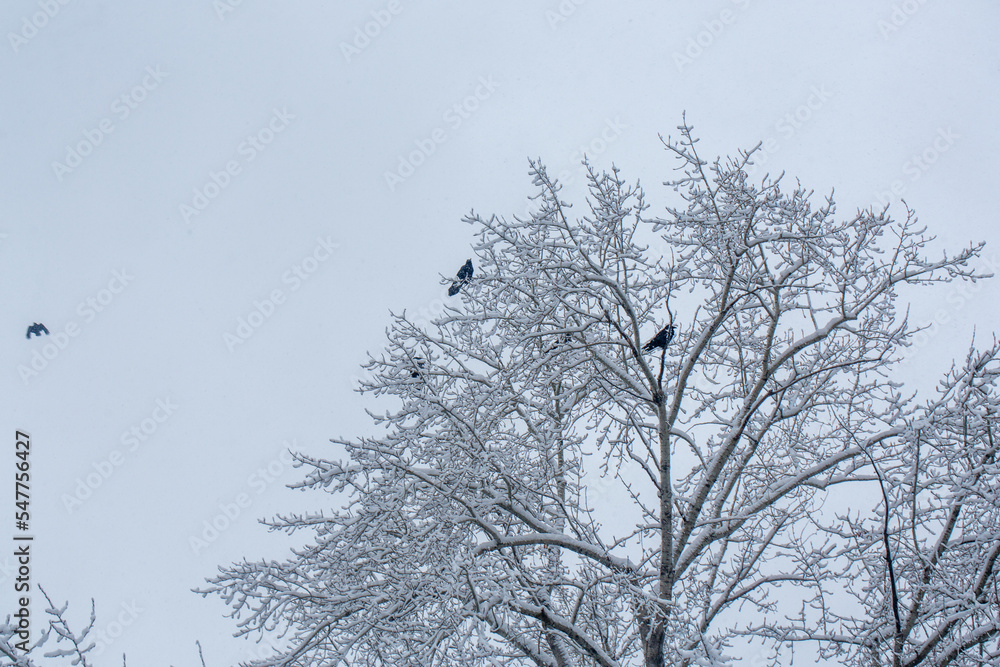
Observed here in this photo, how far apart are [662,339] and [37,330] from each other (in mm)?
11030

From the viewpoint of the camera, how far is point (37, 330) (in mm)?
12820

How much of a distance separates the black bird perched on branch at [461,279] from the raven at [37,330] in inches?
332

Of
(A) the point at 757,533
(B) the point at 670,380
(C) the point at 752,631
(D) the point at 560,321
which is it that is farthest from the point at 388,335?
(A) the point at 757,533

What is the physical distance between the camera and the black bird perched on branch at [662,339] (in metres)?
6.55

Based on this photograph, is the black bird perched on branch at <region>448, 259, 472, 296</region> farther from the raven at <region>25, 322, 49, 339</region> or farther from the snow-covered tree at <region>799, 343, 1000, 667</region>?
the raven at <region>25, 322, 49, 339</region>

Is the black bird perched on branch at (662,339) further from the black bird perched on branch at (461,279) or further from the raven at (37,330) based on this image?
the raven at (37,330)

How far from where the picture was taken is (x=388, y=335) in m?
6.66

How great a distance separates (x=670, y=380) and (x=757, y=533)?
2295mm

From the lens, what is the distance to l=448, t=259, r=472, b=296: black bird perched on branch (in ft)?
22.8

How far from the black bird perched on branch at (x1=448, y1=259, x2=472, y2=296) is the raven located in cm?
842

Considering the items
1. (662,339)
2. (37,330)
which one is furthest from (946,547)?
(37,330)

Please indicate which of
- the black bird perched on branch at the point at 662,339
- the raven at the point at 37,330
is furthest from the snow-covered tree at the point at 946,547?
the raven at the point at 37,330

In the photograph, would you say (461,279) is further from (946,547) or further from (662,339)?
(946,547)

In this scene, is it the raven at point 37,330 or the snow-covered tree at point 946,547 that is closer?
the snow-covered tree at point 946,547
